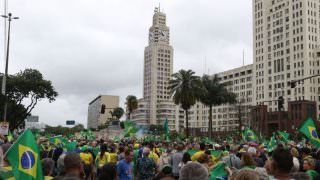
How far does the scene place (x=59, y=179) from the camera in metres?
5.03

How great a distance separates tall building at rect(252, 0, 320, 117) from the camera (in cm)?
11638

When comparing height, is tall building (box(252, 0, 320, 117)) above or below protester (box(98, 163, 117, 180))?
above

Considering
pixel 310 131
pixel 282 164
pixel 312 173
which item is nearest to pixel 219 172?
pixel 312 173

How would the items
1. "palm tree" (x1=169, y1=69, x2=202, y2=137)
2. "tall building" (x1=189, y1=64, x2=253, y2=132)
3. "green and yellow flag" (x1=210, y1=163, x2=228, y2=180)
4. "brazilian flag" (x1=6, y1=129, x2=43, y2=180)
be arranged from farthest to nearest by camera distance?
1. "tall building" (x1=189, y1=64, x2=253, y2=132)
2. "palm tree" (x1=169, y1=69, x2=202, y2=137)
3. "green and yellow flag" (x1=210, y1=163, x2=228, y2=180)
4. "brazilian flag" (x1=6, y1=129, x2=43, y2=180)

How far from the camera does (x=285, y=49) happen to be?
122812 millimetres

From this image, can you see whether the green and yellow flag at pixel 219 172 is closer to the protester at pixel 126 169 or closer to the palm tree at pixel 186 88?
the protester at pixel 126 169

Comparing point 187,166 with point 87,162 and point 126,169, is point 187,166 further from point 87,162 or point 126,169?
point 87,162

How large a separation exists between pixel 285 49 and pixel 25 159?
124062 millimetres

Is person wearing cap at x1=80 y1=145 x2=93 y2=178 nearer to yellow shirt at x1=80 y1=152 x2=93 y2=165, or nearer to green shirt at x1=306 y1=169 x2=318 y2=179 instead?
yellow shirt at x1=80 y1=152 x2=93 y2=165

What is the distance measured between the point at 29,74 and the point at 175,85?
20.2m

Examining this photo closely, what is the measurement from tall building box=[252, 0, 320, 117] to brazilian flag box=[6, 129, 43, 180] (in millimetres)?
106249

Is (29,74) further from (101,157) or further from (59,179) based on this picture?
(59,179)

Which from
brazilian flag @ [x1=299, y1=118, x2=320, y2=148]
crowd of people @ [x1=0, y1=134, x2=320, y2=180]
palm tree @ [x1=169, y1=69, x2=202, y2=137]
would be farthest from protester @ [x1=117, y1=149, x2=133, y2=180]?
palm tree @ [x1=169, y1=69, x2=202, y2=137]

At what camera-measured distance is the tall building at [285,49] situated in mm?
116375
